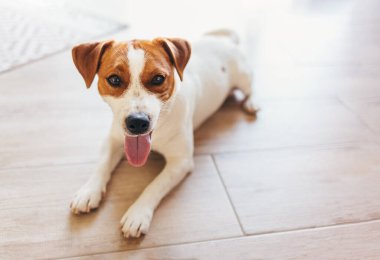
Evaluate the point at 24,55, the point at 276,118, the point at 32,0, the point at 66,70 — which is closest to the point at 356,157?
the point at 276,118

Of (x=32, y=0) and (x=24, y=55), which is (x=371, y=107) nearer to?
(x=24, y=55)

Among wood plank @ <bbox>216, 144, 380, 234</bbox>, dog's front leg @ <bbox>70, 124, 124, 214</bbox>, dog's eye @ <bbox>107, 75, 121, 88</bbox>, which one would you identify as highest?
dog's eye @ <bbox>107, 75, 121, 88</bbox>

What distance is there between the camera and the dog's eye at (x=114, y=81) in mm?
1178

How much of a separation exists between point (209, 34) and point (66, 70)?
83 cm

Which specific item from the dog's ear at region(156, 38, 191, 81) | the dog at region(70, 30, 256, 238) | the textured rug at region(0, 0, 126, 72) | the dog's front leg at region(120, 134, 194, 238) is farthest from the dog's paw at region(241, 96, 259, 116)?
the textured rug at region(0, 0, 126, 72)

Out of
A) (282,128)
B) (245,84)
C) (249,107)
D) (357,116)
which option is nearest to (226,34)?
(245,84)

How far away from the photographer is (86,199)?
4.29 feet

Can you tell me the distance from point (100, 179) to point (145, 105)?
39cm

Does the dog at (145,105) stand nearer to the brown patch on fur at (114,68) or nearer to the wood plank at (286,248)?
the brown patch on fur at (114,68)

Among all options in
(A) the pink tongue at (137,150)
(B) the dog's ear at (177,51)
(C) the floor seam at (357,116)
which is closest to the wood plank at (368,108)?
(C) the floor seam at (357,116)

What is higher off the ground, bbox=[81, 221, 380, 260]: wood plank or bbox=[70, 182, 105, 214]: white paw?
bbox=[70, 182, 105, 214]: white paw

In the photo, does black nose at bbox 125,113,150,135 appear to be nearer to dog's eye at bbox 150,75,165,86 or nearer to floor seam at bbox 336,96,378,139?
dog's eye at bbox 150,75,165,86

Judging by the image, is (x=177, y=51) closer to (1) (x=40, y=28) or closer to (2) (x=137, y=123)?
(2) (x=137, y=123)

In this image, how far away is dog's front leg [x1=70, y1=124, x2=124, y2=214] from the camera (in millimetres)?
1304
